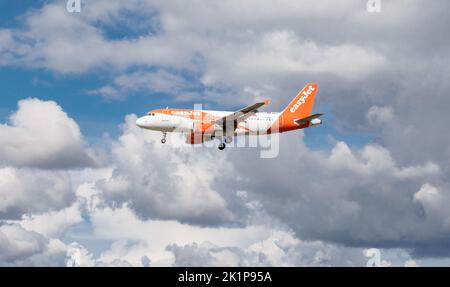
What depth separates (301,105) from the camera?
490 feet

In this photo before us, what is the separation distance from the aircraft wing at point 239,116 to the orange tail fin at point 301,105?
1574 cm

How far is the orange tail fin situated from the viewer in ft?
475

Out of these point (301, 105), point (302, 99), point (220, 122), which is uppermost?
point (302, 99)

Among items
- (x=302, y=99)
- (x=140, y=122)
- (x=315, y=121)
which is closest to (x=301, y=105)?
(x=302, y=99)

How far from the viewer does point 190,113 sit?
436 feet

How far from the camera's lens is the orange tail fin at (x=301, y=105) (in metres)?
145

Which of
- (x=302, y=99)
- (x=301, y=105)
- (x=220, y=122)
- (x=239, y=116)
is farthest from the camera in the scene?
(x=302, y=99)

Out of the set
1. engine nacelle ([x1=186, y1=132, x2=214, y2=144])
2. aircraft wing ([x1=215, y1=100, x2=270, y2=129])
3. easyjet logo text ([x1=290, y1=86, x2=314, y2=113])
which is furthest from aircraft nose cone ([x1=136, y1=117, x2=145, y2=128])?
easyjet logo text ([x1=290, y1=86, x2=314, y2=113])

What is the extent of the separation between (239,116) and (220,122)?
4751 mm

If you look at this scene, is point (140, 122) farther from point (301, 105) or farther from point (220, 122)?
point (301, 105)

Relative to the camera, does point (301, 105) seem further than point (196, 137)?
Yes

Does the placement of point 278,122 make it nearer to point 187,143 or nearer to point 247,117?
point 247,117
